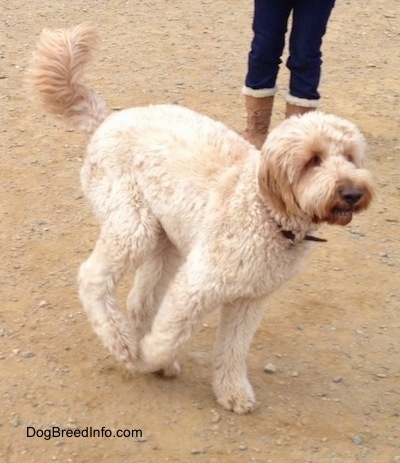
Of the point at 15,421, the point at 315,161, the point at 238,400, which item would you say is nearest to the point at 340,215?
the point at 315,161

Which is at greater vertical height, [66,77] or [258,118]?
[66,77]

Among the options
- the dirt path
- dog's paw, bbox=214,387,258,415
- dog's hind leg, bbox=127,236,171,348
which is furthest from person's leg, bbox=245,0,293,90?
dog's paw, bbox=214,387,258,415

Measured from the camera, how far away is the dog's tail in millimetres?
3529

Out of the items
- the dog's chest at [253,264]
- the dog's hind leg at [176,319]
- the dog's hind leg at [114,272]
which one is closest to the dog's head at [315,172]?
the dog's chest at [253,264]

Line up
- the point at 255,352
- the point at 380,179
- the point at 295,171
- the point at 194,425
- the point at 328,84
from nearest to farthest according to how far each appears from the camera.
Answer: the point at 295,171 → the point at 194,425 → the point at 255,352 → the point at 380,179 → the point at 328,84

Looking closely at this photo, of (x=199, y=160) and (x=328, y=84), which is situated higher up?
(x=199, y=160)

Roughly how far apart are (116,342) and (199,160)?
779mm

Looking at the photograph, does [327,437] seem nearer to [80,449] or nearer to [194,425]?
[194,425]

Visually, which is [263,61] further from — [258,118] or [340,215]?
[340,215]

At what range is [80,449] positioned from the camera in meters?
3.16

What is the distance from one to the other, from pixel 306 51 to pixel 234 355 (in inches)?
71.8

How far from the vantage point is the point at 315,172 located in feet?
9.30

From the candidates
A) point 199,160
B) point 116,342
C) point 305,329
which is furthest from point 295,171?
point 305,329

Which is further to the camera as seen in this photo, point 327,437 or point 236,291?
point 327,437
